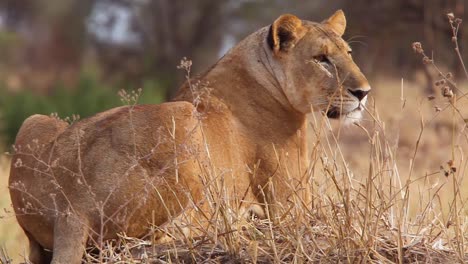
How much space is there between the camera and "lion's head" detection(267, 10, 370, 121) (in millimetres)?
4887

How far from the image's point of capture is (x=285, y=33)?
5.02 m

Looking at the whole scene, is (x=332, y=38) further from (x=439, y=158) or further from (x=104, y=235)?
(x=439, y=158)

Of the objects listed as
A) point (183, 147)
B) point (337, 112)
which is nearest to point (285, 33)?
point (337, 112)

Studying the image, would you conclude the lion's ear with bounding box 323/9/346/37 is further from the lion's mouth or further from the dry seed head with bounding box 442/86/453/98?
the dry seed head with bounding box 442/86/453/98

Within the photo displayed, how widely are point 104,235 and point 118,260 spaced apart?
0.50 ft

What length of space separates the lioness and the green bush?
27.8 feet

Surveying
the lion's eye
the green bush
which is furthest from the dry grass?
the green bush

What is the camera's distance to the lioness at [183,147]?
13.6ft

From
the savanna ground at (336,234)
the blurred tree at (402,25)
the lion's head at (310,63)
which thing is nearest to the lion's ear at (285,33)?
the lion's head at (310,63)

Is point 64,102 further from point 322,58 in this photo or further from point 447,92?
point 447,92

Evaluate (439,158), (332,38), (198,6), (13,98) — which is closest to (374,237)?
(332,38)

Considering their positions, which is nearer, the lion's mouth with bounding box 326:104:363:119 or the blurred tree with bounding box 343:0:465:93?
the lion's mouth with bounding box 326:104:363:119

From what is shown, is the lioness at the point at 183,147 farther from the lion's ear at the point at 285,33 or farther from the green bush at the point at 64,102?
the green bush at the point at 64,102

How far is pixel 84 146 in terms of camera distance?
4.24 metres
